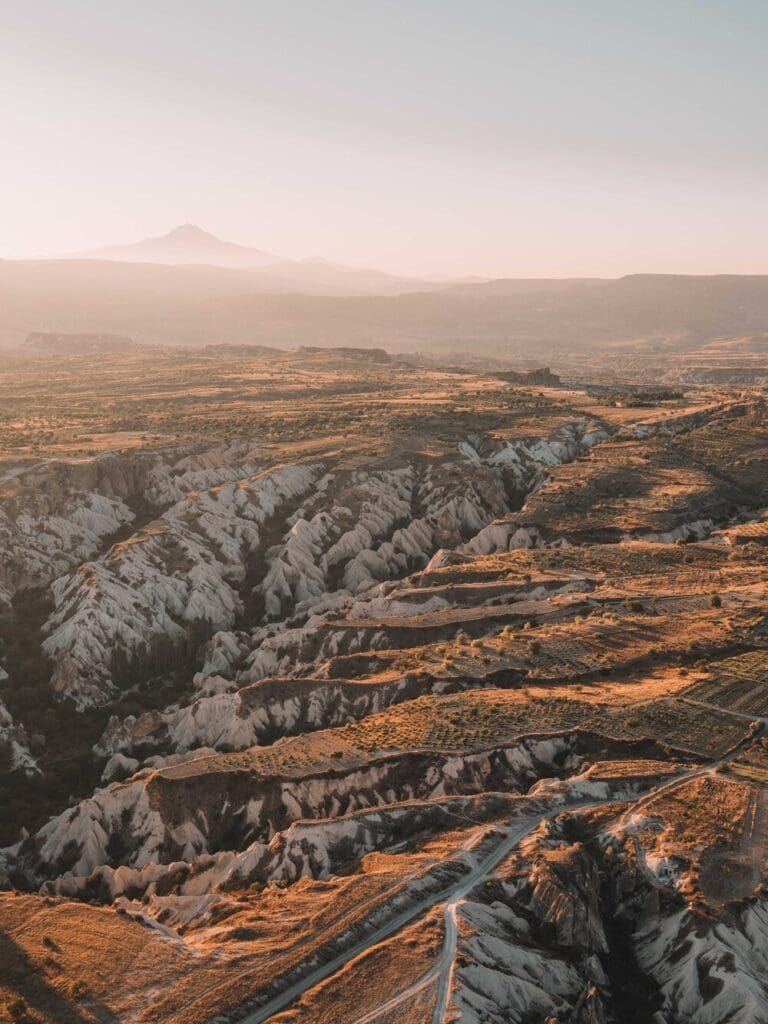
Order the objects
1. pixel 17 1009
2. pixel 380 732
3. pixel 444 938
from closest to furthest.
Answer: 1. pixel 17 1009
2. pixel 444 938
3. pixel 380 732

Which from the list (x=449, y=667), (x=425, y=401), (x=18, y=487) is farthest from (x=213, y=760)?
(x=425, y=401)

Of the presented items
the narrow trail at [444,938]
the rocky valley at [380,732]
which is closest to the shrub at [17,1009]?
the rocky valley at [380,732]

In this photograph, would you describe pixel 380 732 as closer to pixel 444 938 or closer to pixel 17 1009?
pixel 444 938

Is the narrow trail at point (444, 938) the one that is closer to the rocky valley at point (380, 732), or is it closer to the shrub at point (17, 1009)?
the rocky valley at point (380, 732)

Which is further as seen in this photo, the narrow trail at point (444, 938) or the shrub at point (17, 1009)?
the narrow trail at point (444, 938)

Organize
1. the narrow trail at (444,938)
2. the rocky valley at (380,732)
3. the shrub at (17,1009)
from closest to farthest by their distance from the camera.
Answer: the shrub at (17,1009) → the narrow trail at (444,938) → the rocky valley at (380,732)

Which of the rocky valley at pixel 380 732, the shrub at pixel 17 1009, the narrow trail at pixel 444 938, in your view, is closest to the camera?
the shrub at pixel 17 1009

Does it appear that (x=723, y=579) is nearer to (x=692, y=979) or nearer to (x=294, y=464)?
(x=692, y=979)

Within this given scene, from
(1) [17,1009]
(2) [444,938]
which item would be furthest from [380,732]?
(1) [17,1009]
